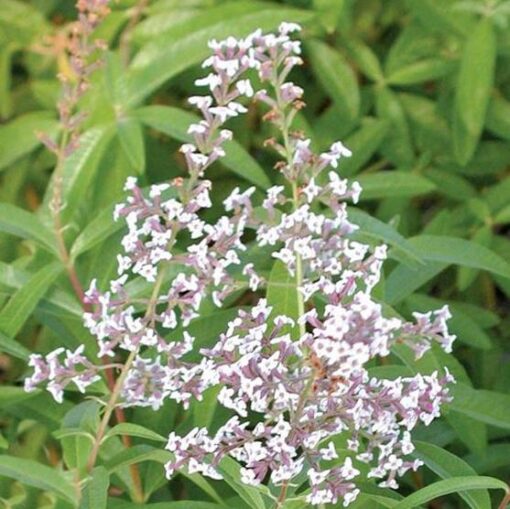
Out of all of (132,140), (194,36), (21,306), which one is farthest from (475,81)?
(21,306)

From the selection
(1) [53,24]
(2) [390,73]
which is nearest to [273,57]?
(2) [390,73]

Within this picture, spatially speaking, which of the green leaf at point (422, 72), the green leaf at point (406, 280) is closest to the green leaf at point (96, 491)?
the green leaf at point (406, 280)

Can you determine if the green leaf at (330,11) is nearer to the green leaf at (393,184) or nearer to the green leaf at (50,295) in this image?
the green leaf at (393,184)

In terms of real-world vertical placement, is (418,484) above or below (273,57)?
below

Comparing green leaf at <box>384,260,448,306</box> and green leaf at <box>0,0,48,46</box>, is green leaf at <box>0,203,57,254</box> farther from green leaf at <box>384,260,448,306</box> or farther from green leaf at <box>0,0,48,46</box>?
green leaf at <box>0,0,48,46</box>

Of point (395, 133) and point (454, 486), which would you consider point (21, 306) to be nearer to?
point (454, 486)

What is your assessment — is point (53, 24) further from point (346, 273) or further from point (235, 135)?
point (346, 273)

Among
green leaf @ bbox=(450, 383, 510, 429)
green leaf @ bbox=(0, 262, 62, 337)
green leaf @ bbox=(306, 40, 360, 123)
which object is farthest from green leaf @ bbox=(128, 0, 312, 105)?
green leaf @ bbox=(450, 383, 510, 429)
